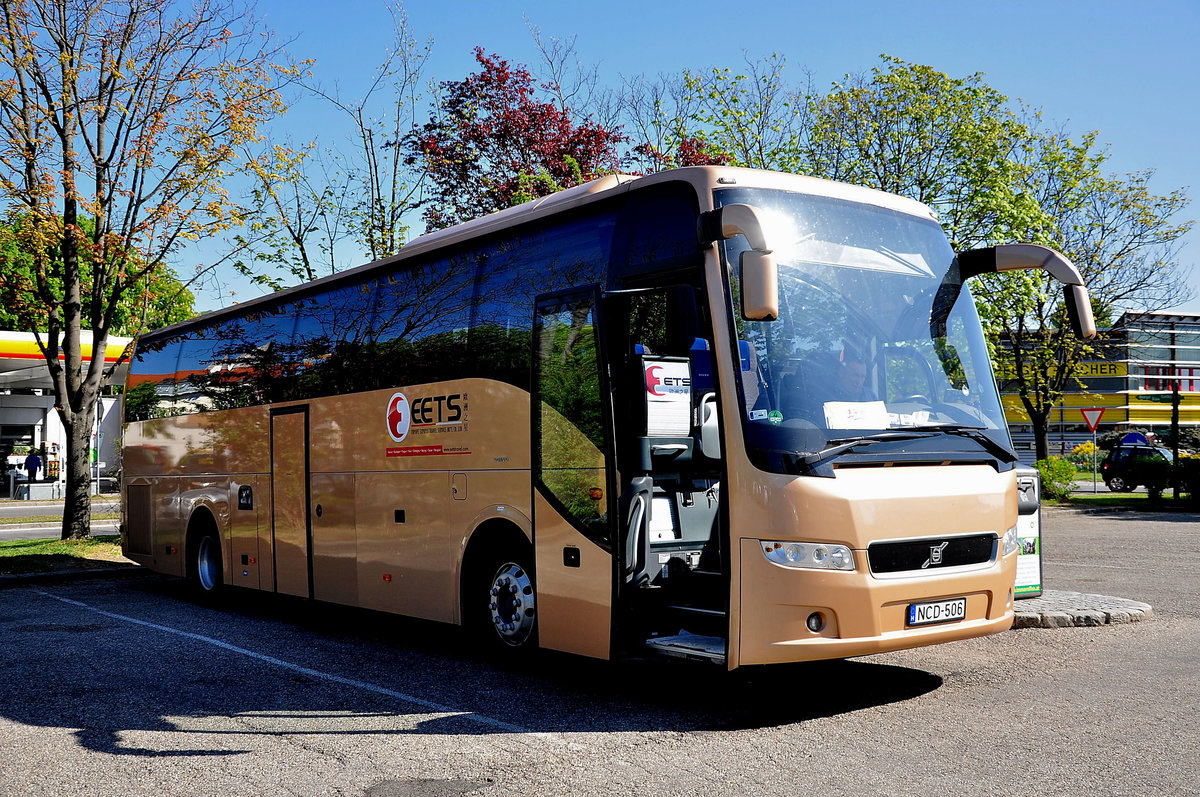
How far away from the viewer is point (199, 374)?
44.4 feet

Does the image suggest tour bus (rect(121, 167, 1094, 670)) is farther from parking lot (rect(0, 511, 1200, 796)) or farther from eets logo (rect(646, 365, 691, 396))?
parking lot (rect(0, 511, 1200, 796))

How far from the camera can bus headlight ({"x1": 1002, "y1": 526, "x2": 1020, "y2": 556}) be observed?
23.1 feet

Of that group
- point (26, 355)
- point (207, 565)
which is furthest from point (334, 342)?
point (26, 355)

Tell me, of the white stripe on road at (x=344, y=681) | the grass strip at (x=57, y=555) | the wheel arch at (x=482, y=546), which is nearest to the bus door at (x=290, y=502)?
the white stripe on road at (x=344, y=681)

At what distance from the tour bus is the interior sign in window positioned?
17 mm

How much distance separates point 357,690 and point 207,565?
255 inches

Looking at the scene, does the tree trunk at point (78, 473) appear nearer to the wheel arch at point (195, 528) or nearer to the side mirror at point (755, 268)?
the wheel arch at point (195, 528)

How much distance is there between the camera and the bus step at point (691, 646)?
257 inches

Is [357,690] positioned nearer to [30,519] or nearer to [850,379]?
[850,379]

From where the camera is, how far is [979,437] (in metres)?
7.02

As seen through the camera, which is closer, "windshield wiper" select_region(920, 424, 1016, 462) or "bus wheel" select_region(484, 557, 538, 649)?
"windshield wiper" select_region(920, 424, 1016, 462)

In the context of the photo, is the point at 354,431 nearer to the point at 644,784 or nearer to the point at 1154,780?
the point at 644,784

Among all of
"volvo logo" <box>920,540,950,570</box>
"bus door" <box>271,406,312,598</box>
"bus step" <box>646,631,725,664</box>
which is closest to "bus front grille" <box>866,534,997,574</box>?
"volvo logo" <box>920,540,950,570</box>

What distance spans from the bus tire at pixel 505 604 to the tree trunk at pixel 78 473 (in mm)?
12619
